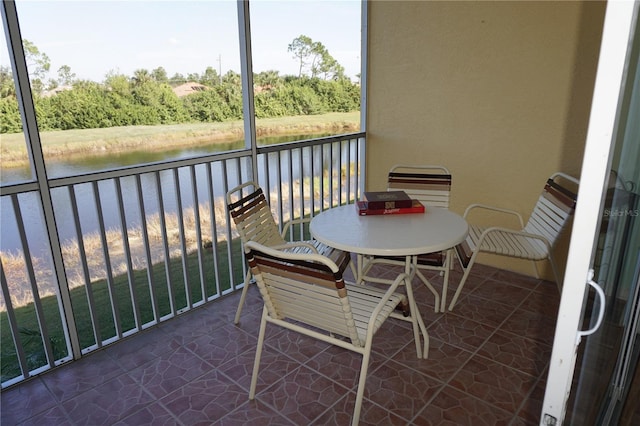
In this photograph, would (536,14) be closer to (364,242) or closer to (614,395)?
(364,242)

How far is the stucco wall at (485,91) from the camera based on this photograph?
3.04m

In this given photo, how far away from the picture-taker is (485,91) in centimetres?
344

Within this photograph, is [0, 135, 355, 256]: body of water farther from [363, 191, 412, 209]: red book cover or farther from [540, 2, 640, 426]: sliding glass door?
[540, 2, 640, 426]: sliding glass door

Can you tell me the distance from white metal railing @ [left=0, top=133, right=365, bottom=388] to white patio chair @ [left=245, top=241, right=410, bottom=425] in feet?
3.84

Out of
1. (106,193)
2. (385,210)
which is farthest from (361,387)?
(106,193)

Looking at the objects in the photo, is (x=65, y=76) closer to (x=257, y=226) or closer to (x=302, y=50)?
(x=302, y=50)

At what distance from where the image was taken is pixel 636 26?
797 mm

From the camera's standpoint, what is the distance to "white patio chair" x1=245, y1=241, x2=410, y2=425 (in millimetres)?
1648

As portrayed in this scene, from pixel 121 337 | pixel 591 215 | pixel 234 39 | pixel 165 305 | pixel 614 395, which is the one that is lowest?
pixel 165 305

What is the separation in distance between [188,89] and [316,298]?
3.55 m

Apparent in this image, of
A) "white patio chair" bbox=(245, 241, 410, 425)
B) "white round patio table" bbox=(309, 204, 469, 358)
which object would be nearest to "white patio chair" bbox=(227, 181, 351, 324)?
"white round patio table" bbox=(309, 204, 469, 358)

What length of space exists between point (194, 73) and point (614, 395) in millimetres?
4717

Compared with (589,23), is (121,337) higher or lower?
lower

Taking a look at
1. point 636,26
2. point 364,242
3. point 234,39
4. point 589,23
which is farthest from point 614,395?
point 234,39
